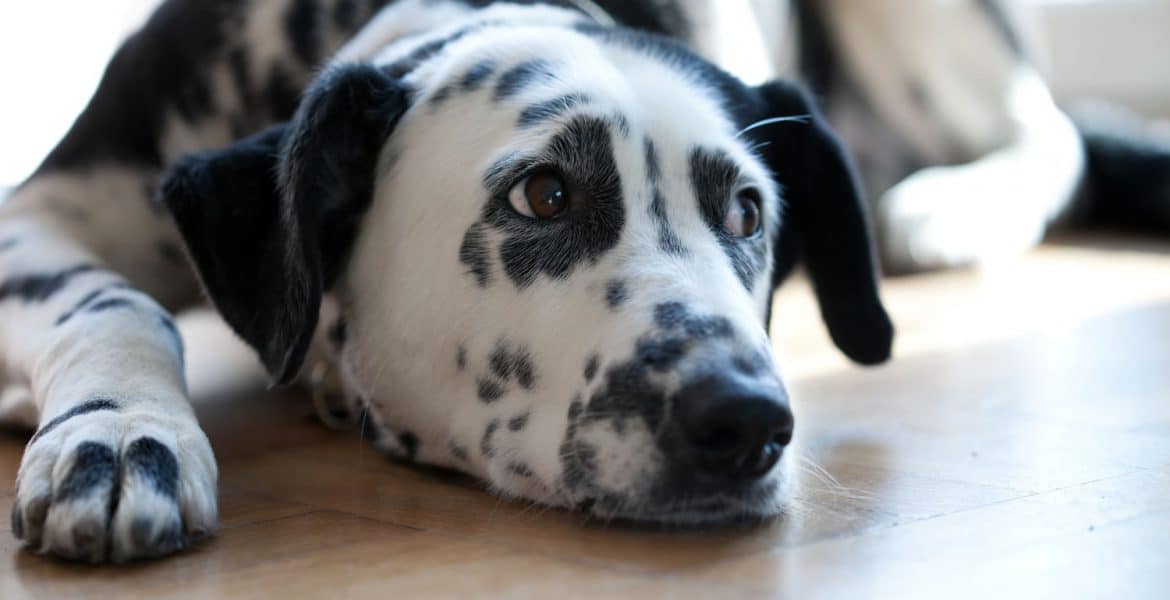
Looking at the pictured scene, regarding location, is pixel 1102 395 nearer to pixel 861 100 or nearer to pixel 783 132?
pixel 783 132

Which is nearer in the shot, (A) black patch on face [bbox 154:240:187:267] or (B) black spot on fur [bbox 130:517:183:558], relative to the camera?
(B) black spot on fur [bbox 130:517:183:558]

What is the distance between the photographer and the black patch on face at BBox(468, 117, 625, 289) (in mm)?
1740

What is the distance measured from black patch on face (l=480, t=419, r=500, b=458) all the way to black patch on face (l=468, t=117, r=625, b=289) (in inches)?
7.1

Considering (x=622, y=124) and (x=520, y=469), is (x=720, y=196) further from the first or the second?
(x=520, y=469)

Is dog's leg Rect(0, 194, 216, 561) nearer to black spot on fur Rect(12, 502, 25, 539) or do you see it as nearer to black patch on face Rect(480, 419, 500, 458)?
black spot on fur Rect(12, 502, 25, 539)

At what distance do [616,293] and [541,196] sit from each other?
22cm

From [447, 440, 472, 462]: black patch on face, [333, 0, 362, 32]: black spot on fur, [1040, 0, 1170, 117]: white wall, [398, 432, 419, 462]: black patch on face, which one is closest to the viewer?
[447, 440, 472, 462]: black patch on face

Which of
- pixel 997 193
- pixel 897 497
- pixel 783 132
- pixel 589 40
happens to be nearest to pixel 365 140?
pixel 589 40

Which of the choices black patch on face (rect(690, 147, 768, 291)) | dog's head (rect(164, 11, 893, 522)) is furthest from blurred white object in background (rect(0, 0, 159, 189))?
black patch on face (rect(690, 147, 768, 291))

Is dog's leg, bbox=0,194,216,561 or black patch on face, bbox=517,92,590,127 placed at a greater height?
black patch on face, bbox=517,92,590,127

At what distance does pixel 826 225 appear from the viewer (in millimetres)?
2295

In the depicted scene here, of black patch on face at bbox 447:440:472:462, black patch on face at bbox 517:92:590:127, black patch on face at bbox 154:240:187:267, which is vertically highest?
black patch on face at bbox 517:92:590:127

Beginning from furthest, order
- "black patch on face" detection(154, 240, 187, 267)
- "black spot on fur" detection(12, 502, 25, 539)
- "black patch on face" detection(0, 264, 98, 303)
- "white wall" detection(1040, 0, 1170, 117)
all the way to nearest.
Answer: "white wall" detection(1040, 0, 1170, 117)
"black patch on face" detection(154, 240, 187, 267)
"black patch on face" detection(0, 264, 98, 303)
"black spot on fur" detection(12, 502, 25, 539)

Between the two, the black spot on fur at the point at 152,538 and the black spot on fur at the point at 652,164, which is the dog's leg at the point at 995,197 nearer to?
the black spot on fur at the point at 652,164
